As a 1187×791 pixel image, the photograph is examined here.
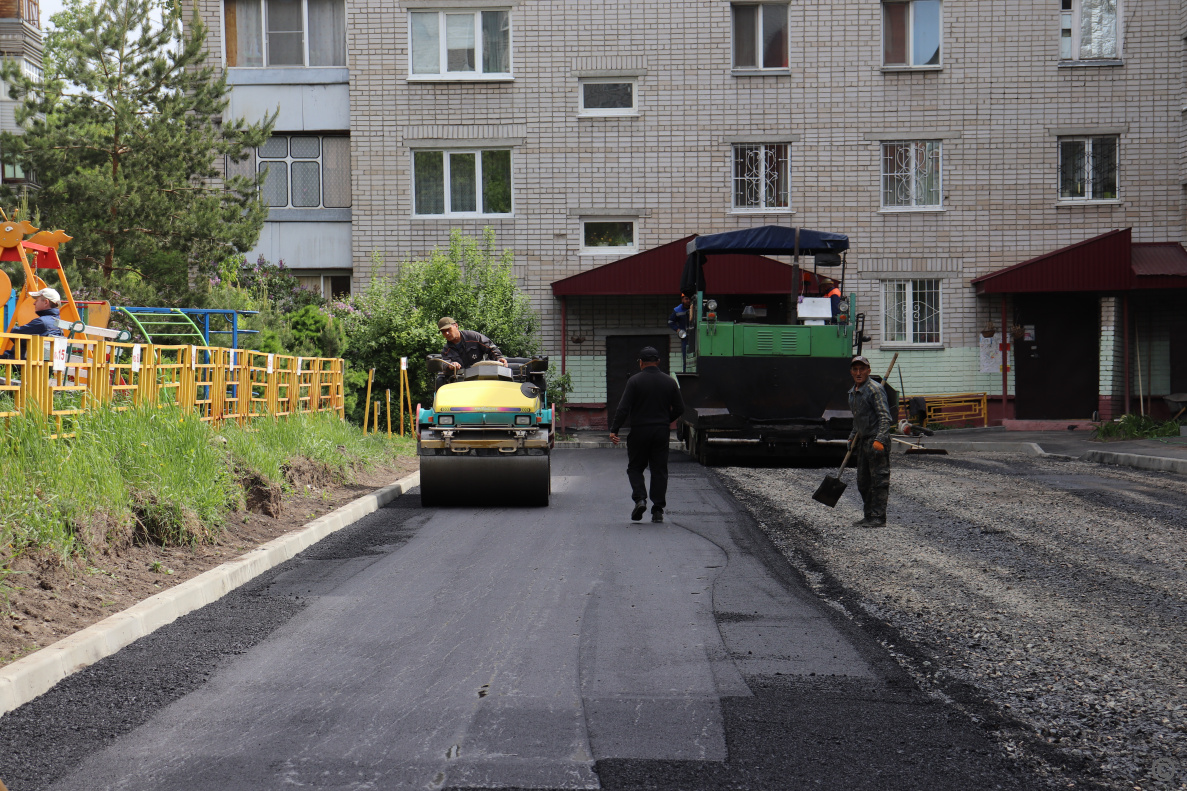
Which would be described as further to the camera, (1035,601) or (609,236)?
(609,236)

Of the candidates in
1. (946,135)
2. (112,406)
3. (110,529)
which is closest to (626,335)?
Answer: (946,135)

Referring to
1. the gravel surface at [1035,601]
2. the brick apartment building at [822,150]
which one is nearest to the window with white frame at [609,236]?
the brick apartment building at [822,150]

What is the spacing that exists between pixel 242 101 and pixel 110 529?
2234 cm

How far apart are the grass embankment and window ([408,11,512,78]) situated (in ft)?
57.1

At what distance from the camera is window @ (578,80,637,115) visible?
27047 millimetres

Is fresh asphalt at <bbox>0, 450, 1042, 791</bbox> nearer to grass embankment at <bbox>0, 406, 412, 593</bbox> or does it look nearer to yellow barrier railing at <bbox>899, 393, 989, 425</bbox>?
grass embankment at <bbox>0, 406, 412, 593</bbox>

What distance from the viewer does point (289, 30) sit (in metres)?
27.9

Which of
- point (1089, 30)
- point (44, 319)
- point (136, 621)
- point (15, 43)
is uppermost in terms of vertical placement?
point (15, 43)

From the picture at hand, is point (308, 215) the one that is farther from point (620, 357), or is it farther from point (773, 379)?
point (773, 379)

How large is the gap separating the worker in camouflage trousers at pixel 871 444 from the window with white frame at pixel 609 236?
52.1 ft

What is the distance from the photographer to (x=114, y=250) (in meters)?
23.8

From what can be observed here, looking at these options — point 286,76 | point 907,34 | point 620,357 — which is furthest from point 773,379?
point 286,76

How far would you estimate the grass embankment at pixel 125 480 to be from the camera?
7035mm

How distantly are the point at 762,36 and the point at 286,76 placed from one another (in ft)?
38.3
